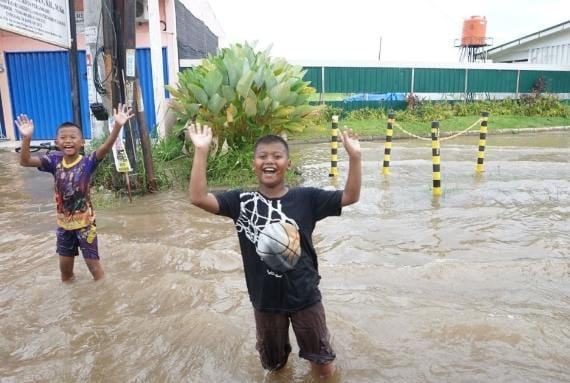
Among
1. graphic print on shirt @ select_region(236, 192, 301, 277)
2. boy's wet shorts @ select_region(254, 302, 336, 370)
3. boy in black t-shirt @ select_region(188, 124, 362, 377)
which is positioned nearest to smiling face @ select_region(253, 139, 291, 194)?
boy in black t-shirt @ select_region(188, 124, 362, 377)

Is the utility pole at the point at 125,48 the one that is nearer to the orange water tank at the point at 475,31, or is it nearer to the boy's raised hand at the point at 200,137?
the boy's raised hand at the point at 200,137

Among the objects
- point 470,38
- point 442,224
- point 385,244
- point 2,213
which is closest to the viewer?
point 385,244

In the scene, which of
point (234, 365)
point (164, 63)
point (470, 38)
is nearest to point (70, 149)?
point (234, 365)

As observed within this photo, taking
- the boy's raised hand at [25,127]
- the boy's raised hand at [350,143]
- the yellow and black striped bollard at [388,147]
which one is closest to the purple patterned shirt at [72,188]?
the boy's raised hand at [25,127]

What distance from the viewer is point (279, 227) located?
2592 millimetres

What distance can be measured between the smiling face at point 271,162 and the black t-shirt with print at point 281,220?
0.10 meters

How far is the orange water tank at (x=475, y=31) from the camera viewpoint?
3372 centimetres

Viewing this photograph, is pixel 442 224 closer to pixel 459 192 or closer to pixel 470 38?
pixel 459 192

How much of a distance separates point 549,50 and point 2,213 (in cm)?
2712

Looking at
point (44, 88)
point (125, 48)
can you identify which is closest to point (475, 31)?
point (44, 88)

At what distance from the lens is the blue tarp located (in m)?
19.8

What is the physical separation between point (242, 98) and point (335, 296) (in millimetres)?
4986

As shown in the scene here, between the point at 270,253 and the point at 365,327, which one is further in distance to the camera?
the point at 365,327

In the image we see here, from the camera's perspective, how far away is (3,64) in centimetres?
1266
